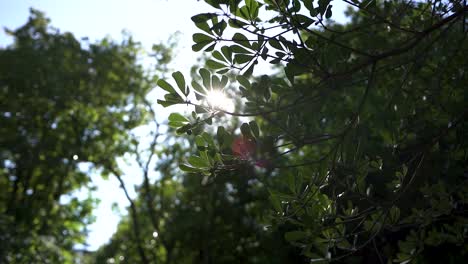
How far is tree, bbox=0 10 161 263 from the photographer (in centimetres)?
1427

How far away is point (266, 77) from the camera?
7.88ft

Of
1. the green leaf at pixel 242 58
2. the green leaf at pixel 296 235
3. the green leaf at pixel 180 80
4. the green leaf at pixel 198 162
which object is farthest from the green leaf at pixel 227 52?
the green leaf at pixel 296 235

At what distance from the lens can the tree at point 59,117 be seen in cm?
1427

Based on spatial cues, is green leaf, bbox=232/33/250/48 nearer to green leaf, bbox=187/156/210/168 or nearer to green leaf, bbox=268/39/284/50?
green leaf, bbox=268/39/284/50

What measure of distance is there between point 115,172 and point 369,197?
12.6 m

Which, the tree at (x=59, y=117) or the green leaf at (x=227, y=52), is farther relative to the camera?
the tree at (x=59, y=117)

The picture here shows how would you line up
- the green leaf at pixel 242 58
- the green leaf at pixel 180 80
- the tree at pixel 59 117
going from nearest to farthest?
the green leaf at pixel 180 80
the green leaf at pixel 242 58
the tree at pixel 59 117

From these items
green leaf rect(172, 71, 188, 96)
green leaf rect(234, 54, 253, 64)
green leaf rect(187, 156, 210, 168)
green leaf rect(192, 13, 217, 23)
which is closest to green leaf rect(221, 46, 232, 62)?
green leaf rect(234, 54, 253, 64)

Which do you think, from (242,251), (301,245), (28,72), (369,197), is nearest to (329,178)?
(369,197)

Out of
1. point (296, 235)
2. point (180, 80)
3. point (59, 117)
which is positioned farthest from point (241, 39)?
point (59, 117)

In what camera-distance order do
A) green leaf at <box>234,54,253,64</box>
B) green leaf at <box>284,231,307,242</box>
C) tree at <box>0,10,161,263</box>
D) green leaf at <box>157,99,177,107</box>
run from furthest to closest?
tree at <box>0,10,161,263</box>, green leaf at <box>284,231,307,242</box>, green leaf at <box>234,54,253,64</box>, green leaf at <box>157,99,177,107</box>

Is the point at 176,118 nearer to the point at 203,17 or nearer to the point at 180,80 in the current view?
the point at 180,80

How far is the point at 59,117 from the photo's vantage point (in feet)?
51.0

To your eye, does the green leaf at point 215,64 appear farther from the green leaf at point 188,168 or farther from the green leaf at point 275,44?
the green leaf at point 188,168
